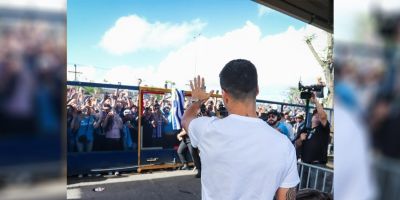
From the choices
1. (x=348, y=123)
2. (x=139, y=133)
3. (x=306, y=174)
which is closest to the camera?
(x=348, y=123)

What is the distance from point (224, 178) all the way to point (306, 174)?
3.51 metres

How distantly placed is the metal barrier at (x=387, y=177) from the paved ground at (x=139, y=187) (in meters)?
4.25

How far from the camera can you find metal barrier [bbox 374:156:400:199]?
1.61 metres

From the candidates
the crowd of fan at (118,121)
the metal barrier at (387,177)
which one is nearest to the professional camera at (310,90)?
the crowd of fan at (118,121)

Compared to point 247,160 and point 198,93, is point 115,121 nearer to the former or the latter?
point 198,93

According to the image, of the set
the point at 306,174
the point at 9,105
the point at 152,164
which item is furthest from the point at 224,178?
the point at 152,164

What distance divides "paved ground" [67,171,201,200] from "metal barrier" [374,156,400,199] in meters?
4.25

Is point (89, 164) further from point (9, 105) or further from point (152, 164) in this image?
point (9, 105)

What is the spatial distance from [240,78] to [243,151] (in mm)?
285

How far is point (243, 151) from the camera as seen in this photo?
4.38 feet

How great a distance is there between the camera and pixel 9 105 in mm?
966

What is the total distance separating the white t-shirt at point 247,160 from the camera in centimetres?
132

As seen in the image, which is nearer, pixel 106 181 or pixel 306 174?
pixel 306 174

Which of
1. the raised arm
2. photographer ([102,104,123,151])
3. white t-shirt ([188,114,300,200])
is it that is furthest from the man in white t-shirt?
photographer ([102,104,123,151])
